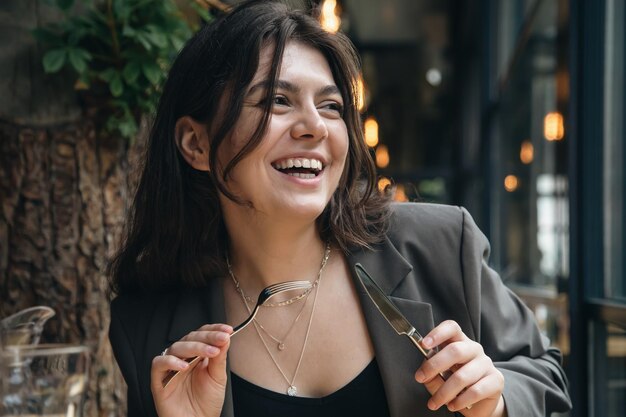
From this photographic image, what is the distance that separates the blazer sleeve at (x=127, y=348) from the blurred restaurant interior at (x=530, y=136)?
0.71 meters

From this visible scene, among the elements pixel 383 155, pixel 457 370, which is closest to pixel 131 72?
pixel 457 370

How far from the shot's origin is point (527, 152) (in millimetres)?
5613

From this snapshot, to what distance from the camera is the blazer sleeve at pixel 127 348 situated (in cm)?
179

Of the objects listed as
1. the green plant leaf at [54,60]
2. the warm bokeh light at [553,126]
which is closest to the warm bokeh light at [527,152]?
the warm bokeh light at [553,126]

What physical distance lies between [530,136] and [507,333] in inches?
159

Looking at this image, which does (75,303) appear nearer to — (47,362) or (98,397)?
(98,397)

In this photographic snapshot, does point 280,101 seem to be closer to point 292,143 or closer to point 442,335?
point 292,143

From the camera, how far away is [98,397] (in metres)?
2.28

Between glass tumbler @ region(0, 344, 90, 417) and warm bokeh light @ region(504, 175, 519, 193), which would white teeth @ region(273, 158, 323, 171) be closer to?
glass tumbler @ region(0, 344, 90, 417)

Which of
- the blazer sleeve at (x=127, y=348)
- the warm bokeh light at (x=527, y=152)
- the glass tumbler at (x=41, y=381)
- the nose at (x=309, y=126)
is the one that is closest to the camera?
the glass tumbler at (x=41, y=381)

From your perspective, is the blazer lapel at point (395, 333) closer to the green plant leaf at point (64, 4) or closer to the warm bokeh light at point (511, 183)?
the green plant leaf at point (64, 4)

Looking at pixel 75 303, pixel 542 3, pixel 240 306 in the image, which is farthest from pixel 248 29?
pixel 542 3

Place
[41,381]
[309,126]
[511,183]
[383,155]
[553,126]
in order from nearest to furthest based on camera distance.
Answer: [41,381] < [309,126] < [553,126] < [511,183] < [383,155]

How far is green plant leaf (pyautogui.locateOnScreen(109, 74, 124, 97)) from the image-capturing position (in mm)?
2155
